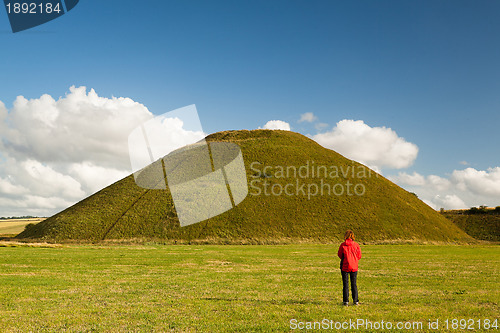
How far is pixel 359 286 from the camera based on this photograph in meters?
17.1

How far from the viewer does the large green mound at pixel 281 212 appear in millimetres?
73250

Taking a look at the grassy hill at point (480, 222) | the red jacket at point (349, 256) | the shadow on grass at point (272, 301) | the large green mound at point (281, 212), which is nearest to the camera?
the red jacket at point (349, 256)

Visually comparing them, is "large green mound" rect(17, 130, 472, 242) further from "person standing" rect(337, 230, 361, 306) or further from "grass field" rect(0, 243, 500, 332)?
"person standing" rect(337, 230, 361, 306)

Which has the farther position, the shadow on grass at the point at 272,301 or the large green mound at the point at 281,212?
the large green mound at the point at 281,212

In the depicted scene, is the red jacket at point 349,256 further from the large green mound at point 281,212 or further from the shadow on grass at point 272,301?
the large green mound at point 281,212

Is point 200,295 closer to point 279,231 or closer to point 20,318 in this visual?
point 20,318

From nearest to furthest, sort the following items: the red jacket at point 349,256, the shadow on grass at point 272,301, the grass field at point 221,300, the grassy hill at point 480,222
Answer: the grass field at point 221,300, the red jacket at point 349,256, the shadow on grass at point 272,301, the grassy hill at point 480,222

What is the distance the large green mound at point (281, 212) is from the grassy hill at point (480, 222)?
2600cm

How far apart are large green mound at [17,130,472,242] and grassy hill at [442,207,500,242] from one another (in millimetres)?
26001

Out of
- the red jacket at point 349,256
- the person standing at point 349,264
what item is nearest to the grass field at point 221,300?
the person standing at point 349,264

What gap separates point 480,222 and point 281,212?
77.5m

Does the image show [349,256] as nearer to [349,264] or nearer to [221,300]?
[349,264]

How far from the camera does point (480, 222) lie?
11712cm

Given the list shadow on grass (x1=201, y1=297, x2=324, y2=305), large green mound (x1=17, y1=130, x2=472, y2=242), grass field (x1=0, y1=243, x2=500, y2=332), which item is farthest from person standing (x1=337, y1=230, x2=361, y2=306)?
large green mound (x1=17, y1=130, x2=472, y2=242)
